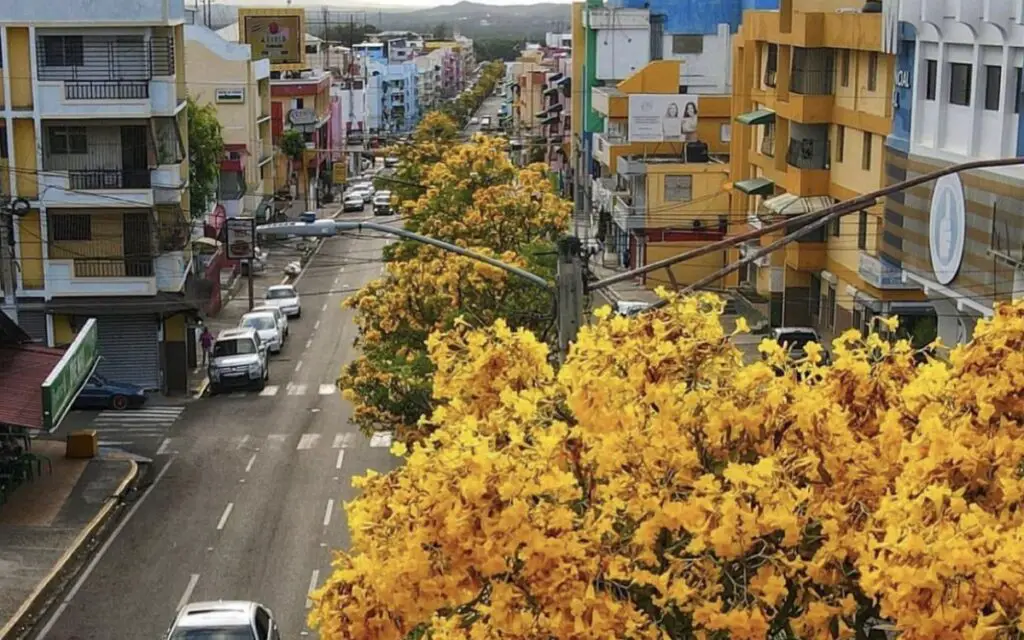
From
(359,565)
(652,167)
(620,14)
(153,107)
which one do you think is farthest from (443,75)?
(359,565)

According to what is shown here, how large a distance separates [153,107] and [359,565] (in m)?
31.1

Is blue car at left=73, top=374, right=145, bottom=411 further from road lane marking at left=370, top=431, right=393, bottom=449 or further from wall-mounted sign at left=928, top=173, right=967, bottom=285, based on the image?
wall-mounted sign at left=928, top=173, right=967, bottom=285

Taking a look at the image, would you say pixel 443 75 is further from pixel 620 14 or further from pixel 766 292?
pixel 766 292

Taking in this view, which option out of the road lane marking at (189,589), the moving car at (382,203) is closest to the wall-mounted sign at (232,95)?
the moving car at (382,203)

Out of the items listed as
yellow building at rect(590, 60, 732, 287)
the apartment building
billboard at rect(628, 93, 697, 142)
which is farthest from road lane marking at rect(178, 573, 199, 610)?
billboard at rect(628, 93, 697, 142)

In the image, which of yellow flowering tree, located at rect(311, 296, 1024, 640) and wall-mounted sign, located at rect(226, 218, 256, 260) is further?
wall-mounted sign, located at rect(226, 218, 256, 260)

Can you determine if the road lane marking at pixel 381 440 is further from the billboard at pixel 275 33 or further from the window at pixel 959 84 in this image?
the billboard at pixel 275 33

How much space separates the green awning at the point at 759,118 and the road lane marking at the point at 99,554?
1864 centimetres

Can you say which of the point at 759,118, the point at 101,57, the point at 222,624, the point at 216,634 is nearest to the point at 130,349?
the point at 101,57

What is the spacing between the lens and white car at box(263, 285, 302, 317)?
53.8m

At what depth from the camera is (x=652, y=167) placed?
54156mm

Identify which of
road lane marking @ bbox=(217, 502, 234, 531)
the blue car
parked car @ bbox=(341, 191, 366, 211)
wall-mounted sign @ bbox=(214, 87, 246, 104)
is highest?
wall-mounted sign @ bbox=(214, 87, 246, 104)

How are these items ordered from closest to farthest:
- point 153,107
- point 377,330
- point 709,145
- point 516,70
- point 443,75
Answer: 1. point 377,330
2. point 153,107
3. point 709,145
4. point 516,70
5. point 443,75

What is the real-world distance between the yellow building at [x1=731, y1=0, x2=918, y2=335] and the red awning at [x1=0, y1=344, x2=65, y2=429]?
15.1 m
